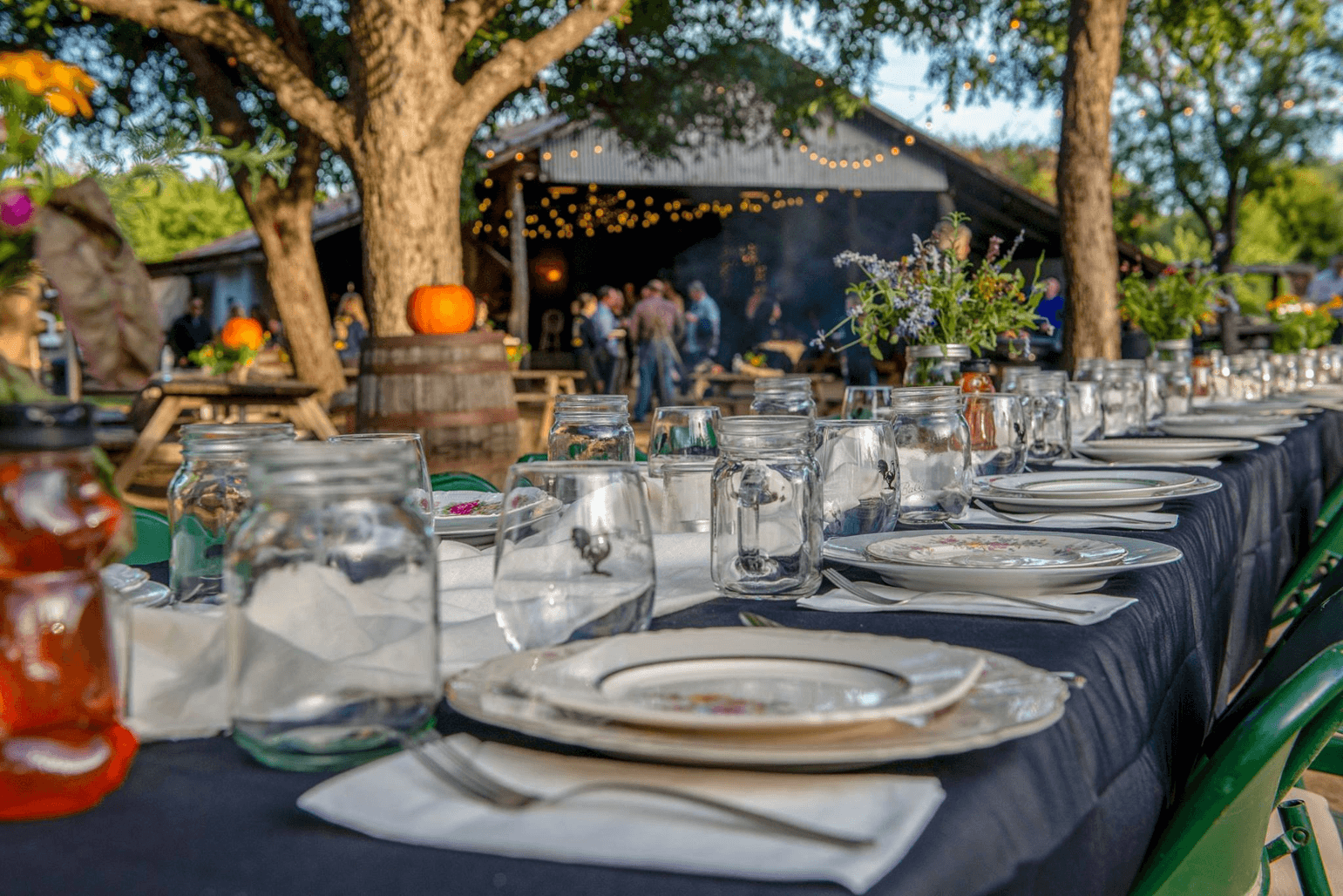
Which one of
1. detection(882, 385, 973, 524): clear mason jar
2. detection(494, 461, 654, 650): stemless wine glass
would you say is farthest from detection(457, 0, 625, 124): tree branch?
detection(494, 461, 654, 650): stemless wine glass

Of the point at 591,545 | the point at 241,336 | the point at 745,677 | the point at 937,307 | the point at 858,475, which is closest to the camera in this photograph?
the point at 745,677

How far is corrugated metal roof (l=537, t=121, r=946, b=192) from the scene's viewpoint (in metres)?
13.4

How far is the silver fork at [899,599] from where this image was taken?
979 mm

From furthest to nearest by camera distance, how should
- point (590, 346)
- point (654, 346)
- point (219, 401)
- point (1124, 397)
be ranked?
point (590, 346)
point (654, 346)
point (219, 401)
point (1124, 397)

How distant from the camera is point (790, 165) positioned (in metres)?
14.5

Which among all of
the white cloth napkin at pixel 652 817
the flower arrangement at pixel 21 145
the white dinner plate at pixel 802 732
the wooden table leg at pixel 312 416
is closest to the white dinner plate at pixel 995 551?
the white dinner plate at pixel 802 732

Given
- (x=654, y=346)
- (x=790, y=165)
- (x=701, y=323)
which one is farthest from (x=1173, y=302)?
(x=790, y=165)

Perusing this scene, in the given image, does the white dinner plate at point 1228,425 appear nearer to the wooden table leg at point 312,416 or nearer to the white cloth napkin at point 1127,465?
the white cloth napkin at point 1127,465

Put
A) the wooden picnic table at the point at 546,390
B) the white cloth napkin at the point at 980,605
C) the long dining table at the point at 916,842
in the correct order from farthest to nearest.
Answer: the wooden picnic table at the point at 546,390, the white cloth napkin at the point at 980,605, the long dining table at the point at 916,842

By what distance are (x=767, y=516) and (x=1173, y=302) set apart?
3.65 meters

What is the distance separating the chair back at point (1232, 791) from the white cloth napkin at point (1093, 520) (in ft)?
1.33

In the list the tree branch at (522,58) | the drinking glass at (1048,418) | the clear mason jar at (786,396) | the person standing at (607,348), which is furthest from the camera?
the person standing at (607,348)

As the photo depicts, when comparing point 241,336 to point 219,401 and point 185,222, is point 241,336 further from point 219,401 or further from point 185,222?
point 185,222

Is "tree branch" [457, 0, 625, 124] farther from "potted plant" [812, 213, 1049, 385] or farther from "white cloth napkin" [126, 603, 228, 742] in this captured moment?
"white cloth napkin" [126, 603, 228, 742]
